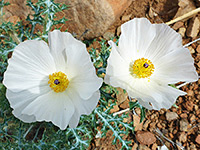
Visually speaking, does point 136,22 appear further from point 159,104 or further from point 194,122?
point 194,122

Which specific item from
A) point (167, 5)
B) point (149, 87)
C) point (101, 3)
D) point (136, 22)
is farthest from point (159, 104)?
point (167, 5)

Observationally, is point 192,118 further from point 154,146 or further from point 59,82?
point 59,82

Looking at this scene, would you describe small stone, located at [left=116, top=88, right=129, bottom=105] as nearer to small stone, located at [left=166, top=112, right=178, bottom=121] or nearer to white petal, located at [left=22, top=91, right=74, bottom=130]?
small stone, located at [left=166, top=112, right=178, bottom=121]

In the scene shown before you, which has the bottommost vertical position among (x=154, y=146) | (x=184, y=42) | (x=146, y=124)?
(x=154, y=146)

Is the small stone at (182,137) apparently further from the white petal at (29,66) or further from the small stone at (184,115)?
the white petal at (29,66)

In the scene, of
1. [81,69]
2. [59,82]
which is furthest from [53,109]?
[81,69]

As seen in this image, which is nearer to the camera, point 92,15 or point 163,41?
point 163,41
